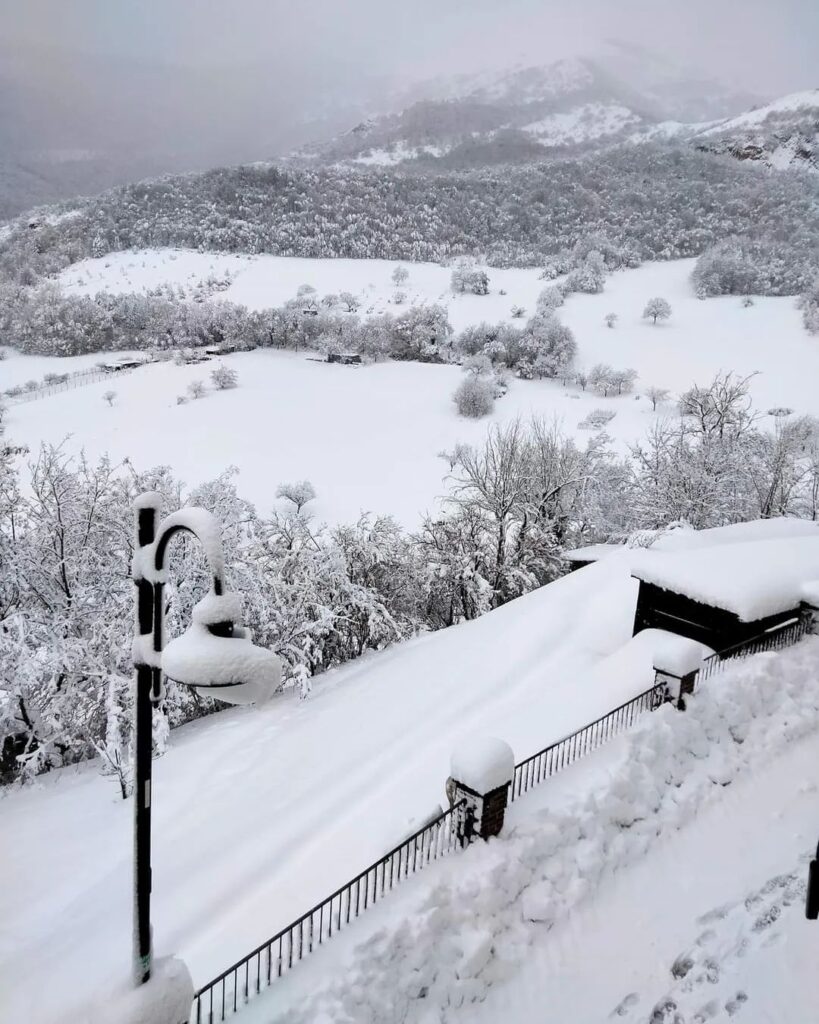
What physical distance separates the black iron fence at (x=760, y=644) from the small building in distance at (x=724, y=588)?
293 mm

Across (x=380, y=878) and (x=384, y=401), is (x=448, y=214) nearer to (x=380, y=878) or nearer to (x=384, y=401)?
(x=384, y=401)

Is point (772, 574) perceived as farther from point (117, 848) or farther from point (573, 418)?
point (573, 418)

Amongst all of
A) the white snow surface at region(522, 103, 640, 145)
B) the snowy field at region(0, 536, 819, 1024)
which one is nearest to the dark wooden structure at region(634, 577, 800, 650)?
the snowy field at region(0, 536, 819, 1024)

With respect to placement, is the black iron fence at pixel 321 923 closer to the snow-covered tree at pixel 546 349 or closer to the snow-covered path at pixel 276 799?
the snow-covered path at pixel 276 799

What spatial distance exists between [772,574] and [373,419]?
36.1 meters

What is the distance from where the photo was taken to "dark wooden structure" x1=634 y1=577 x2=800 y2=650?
12.1m

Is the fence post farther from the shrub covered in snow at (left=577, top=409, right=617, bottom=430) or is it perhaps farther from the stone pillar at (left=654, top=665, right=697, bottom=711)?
the shrub covered in snow at (left=577, top=409, right=617, bottom=430)

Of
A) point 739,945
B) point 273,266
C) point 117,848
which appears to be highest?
point 273,266

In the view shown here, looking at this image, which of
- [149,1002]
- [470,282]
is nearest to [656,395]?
[470,282]

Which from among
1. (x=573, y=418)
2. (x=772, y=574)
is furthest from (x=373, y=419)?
(x=772, y=574)

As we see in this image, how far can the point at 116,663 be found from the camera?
1369 centimetres

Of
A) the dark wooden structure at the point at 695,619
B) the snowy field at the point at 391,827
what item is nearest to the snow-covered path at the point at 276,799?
the snowy field at the point at 391,827

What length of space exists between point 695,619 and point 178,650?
12027mm

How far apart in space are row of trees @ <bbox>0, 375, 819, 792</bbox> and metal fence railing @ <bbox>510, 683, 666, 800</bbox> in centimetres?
694
